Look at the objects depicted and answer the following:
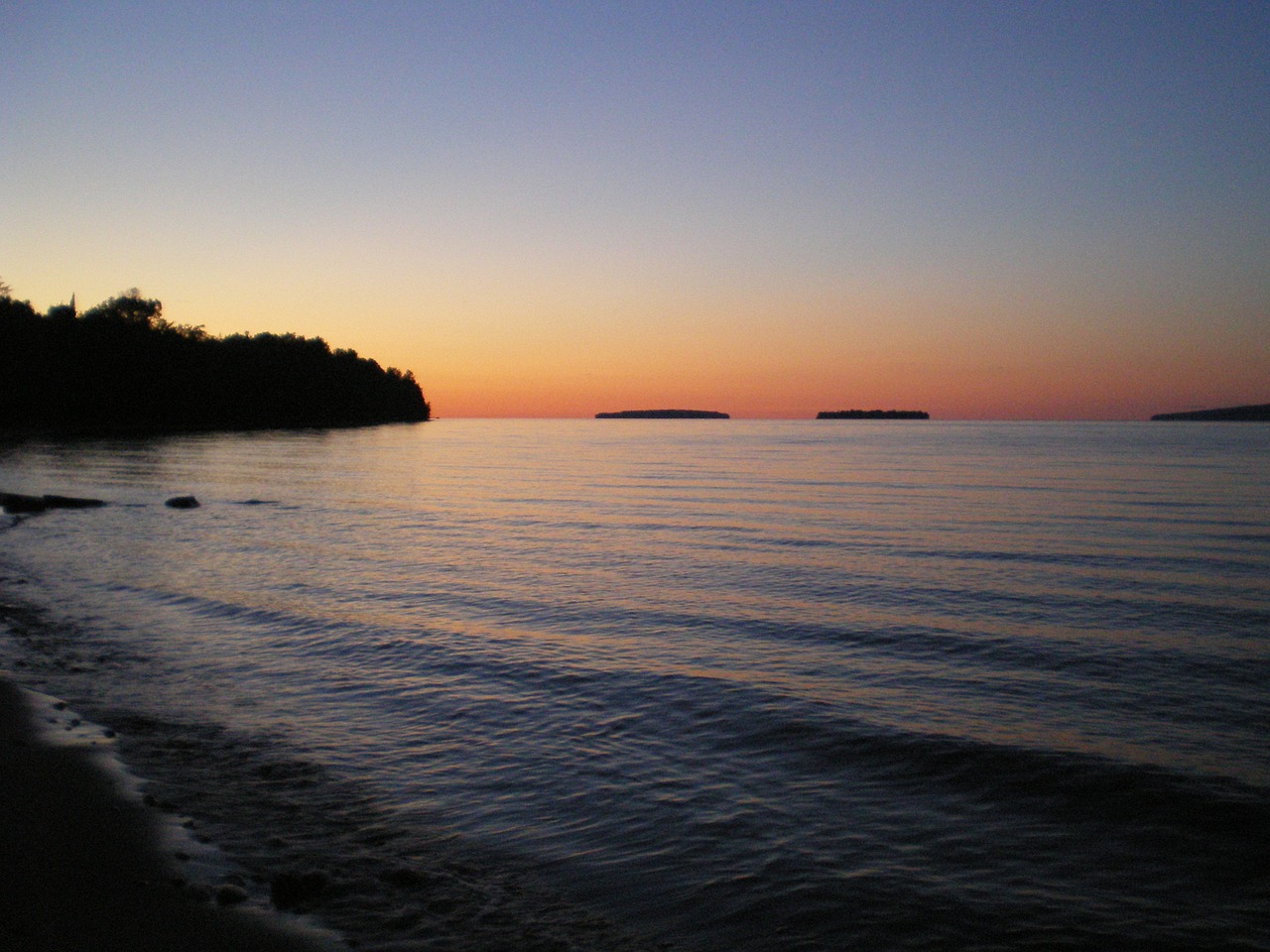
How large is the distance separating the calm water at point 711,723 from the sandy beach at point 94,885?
0.56 m

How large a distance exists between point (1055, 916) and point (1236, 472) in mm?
55459

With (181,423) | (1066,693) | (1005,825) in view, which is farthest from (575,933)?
(181,423)

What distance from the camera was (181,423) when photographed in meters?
147

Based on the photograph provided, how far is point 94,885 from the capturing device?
5309 millimetres

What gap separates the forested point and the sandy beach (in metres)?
123

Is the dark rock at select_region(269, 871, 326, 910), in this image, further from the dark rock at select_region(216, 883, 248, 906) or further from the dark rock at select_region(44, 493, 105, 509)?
the dark rock at select_region(44, 493, 105, 509)

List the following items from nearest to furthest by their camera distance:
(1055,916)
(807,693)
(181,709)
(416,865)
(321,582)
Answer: (1055,916)
(416,865)
(181,709)
(807,693)
(321,582)

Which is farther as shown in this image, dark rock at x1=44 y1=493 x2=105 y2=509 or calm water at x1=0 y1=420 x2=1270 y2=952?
dark rock at x1=44 y1=493 x2=105 y2=509

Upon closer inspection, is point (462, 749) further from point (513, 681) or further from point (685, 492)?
point (685, 492)

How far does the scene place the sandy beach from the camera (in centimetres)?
474

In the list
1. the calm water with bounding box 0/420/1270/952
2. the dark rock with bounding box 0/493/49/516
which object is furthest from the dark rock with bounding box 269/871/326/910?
the dark rock with bounding box 0/493/49/516

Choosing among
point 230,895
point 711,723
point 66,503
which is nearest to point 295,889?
point 230,895

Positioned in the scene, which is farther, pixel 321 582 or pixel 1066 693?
pixel 321 582

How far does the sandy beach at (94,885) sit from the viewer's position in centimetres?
474
